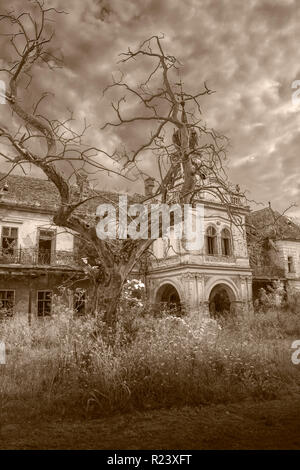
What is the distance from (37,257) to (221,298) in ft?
39.4

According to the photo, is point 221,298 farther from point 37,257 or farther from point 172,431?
point 172,431

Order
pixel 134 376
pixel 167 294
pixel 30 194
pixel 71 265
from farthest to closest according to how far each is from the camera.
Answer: pixel 167 294 → pixel 30 194 → pixel 71 265 → pixel 134 376

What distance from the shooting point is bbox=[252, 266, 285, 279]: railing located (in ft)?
84.1

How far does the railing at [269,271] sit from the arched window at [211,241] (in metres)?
4.29

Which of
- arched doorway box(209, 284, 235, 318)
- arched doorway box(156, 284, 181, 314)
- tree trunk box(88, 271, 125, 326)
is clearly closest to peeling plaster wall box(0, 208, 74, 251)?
arched doorway box(156, 284, 181, 314)

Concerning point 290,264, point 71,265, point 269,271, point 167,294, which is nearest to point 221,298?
point 167,294

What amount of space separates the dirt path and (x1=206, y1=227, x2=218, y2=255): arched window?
1817 cm

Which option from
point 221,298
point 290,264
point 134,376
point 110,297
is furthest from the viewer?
point 290,264

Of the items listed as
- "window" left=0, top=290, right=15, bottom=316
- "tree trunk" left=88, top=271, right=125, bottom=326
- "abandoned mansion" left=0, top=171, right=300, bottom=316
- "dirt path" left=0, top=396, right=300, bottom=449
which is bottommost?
"dirt path" left=0, top=396, right=300, bottom=449

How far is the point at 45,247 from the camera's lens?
21.1 meters

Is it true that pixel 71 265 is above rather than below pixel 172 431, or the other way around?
above

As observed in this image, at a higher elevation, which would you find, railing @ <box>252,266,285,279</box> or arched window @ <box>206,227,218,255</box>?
arched window @ <box>206,227,218,255</box>

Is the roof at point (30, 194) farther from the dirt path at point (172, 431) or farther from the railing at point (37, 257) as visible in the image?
the dirt path at point (172, 431)

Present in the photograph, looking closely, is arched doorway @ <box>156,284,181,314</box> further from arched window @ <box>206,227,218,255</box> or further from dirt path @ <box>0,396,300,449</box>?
dirt path @ <box>0,396,300,449</box>
